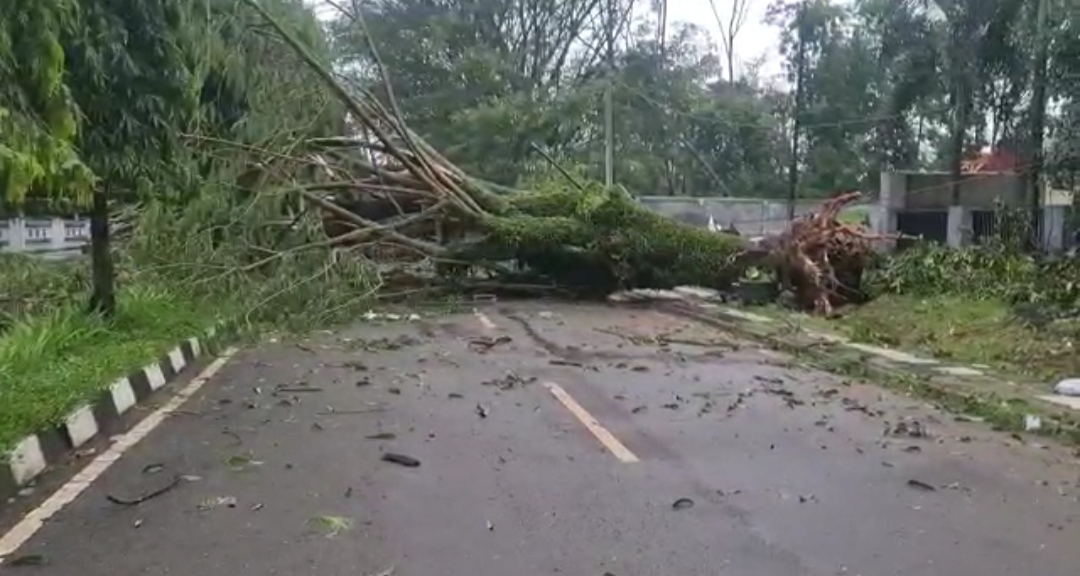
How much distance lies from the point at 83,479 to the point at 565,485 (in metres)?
2.61

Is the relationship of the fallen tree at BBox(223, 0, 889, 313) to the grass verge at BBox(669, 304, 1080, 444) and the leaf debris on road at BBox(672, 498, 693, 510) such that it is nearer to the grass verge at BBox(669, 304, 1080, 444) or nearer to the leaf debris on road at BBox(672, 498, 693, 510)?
the grass verge at BBox(669, 304, 1080, 444)

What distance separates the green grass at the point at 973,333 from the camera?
10523 mm

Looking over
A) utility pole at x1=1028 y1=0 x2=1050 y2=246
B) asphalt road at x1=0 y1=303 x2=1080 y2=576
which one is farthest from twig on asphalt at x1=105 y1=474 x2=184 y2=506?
utility pole at x1=1028 y1=0 x2=1050 y2=246

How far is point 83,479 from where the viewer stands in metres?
5.83

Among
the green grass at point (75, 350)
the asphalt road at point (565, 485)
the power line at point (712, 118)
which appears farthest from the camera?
the power line at point (712, 118)

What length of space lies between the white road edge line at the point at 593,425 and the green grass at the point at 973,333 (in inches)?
173

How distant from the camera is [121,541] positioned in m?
4.68

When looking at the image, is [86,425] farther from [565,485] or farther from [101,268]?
[101,268]

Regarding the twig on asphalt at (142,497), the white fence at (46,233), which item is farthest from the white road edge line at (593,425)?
the white fence at (46,233)

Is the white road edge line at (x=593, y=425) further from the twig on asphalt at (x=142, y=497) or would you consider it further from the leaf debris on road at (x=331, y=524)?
the twig on asphalt at (x=142, y=497)

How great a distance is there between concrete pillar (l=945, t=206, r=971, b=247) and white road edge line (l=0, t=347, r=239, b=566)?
19712 mm

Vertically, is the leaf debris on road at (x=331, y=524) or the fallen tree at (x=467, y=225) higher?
the fallen tree at (x=467, y=225)

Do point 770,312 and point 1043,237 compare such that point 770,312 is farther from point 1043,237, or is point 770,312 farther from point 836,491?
point 836,491

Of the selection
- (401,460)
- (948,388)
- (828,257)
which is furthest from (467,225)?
(401,460)
